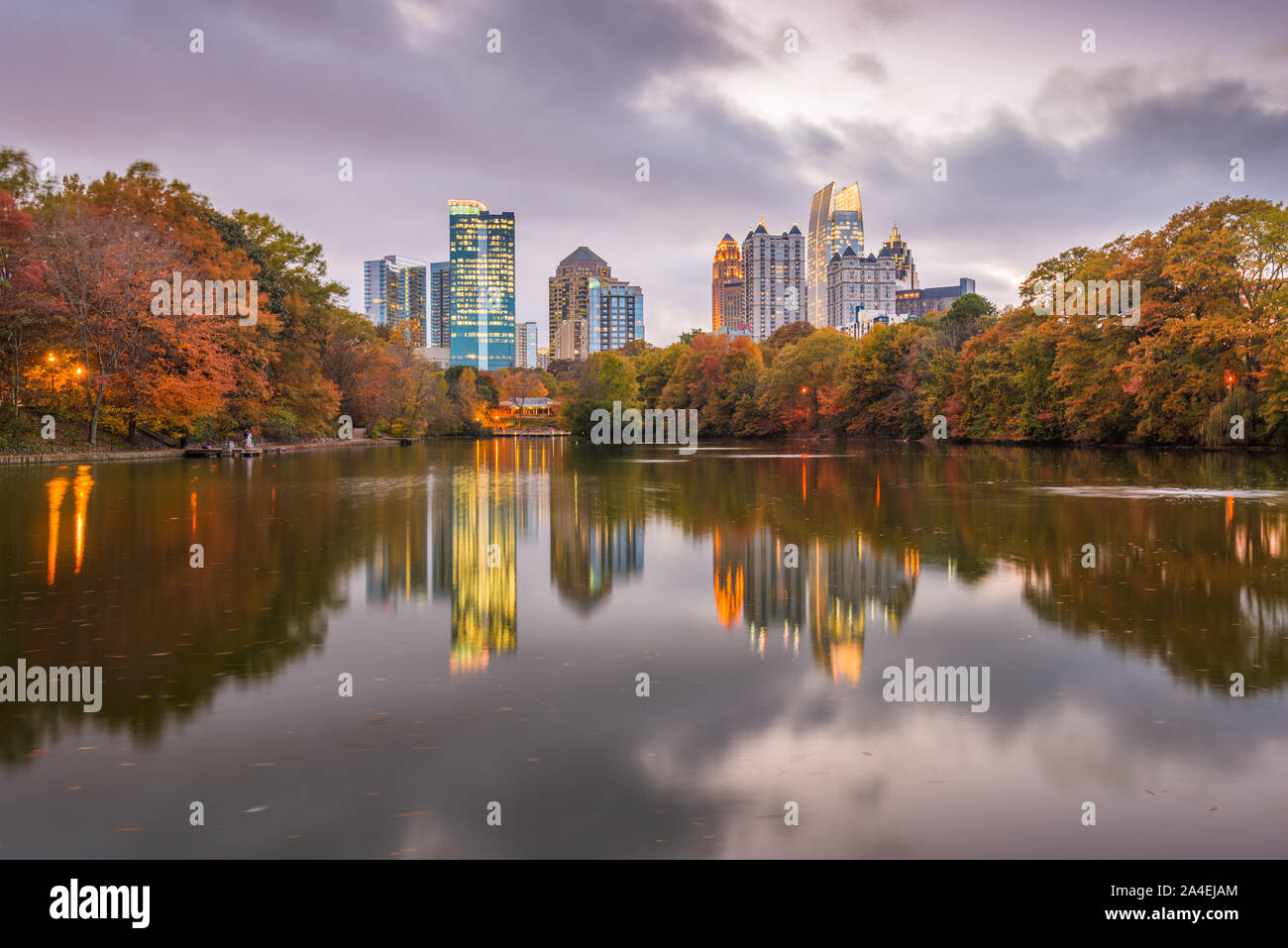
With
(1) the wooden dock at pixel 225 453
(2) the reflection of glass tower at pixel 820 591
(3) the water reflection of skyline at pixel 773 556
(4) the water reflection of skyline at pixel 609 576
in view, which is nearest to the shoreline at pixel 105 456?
(1) the wooden dock at pixel 225 453

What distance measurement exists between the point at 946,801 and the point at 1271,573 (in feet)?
26.9

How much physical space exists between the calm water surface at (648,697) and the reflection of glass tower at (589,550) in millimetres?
102

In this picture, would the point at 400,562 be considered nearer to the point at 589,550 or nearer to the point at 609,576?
the point at 589,550

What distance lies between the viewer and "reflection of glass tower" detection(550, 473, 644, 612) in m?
9.81

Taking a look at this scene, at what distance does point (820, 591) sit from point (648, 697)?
160 inches

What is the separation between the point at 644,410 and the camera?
114500mm

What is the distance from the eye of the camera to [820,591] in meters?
9.34

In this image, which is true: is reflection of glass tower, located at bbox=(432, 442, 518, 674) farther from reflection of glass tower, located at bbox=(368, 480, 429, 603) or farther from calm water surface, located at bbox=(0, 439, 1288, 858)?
reflection of glass tower, located at bbox=(368, 480, 429, 603)

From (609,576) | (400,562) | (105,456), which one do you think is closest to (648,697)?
(609,576)

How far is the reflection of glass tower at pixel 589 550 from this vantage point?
32.2 feet

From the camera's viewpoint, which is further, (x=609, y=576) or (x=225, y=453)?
(x=225, y=453)

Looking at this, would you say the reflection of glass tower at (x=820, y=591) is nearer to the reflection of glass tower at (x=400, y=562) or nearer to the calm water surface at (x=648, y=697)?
the calm water surface at (x=648, y=697)
